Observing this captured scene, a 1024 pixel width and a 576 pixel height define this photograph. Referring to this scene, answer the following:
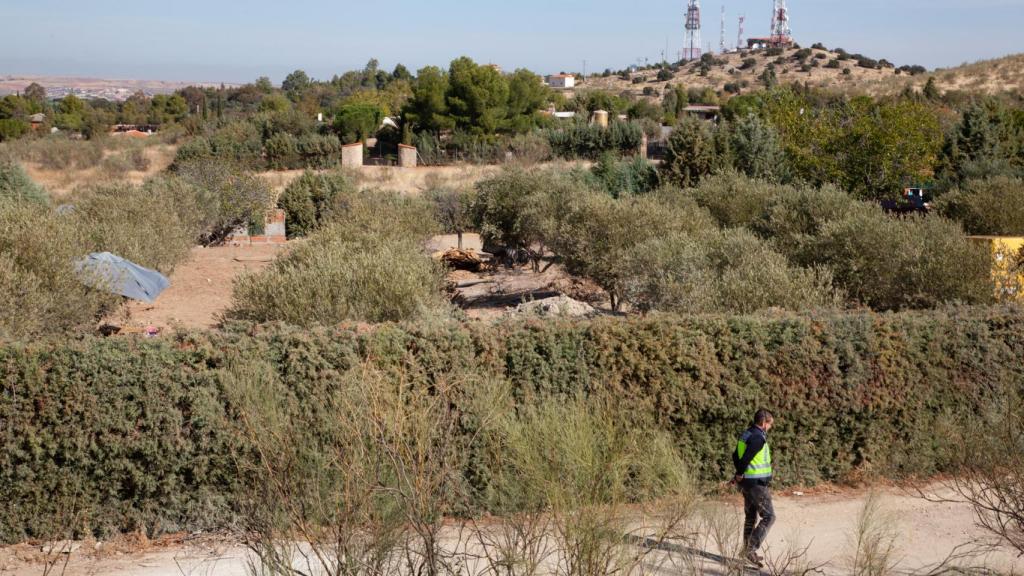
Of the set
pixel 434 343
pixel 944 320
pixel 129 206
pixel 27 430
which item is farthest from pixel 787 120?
pixel 27 430

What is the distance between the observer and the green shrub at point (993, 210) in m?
21.8

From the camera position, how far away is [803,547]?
8102 mm

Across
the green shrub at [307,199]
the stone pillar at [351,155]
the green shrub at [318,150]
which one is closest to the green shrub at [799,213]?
the green shrub at [307,199]

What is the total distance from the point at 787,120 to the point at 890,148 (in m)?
6.49

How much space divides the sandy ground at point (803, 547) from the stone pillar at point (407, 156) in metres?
40.8

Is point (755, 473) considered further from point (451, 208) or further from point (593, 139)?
point (593, 139)

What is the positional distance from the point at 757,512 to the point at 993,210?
17492mm

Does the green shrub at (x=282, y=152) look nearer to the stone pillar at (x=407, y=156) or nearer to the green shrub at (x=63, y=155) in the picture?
the stone pillar at (x=407, y=156)

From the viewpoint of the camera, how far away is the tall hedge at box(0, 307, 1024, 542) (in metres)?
8.04

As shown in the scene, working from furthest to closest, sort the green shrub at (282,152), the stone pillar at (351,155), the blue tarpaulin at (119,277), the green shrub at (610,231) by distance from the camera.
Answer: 1. the stone pillar at (351,155)
2. the green shrub at (282,152)
3. the green shrub at (610,231)
4. the blue tarpaulin at (119,277)

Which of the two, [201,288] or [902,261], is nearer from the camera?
[902,261]

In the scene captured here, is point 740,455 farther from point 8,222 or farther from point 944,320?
point 8,222

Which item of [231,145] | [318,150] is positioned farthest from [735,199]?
[231,145]

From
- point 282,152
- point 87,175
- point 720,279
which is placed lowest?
point 87,175
